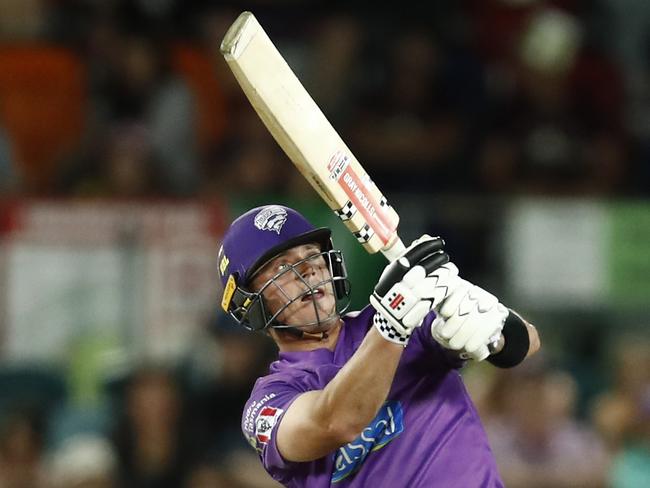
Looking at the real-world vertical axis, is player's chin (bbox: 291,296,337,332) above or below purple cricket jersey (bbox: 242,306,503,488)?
above

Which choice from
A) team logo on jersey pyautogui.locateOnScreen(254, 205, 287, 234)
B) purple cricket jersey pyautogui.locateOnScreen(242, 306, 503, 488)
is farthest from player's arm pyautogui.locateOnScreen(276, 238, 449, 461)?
team logo on jersey pyautogui.locateOnScreen(254, 205, 287, 234)

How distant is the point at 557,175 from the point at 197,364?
2557 mm

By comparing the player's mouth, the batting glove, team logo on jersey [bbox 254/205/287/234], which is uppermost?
team logo on jersey [bbox 254/205/287/234]

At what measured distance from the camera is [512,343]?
3656 mm

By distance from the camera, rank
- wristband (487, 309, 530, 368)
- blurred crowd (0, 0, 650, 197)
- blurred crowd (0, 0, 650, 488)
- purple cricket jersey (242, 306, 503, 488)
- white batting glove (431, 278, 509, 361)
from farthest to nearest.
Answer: blurred crowd (0, 0, 650, 197) < blurred crowd (0, 0, 650, 488) < wristband (487, 309, 530, 368) < purple cricket jersey (242, 306, 503, 488) < white batting glove (431, 278, 509, 361)

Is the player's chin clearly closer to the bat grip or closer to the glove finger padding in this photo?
the bat grip

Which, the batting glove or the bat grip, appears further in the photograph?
the bat grip

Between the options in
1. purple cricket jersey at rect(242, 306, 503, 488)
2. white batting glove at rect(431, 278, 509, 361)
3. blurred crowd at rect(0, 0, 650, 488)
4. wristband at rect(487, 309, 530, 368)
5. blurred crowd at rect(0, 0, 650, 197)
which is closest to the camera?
white batting glove at rect(431, 278, 509, 361)

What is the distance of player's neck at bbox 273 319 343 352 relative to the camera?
147 inches

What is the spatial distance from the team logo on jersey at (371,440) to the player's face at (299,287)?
30 centimetres

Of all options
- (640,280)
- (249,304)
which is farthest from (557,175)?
(249,304)

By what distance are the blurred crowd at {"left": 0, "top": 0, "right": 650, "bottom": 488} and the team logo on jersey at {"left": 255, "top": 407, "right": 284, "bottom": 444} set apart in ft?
9.39

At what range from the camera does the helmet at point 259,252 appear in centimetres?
369

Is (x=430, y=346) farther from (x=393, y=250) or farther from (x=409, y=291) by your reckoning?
(x=409, y=291)
